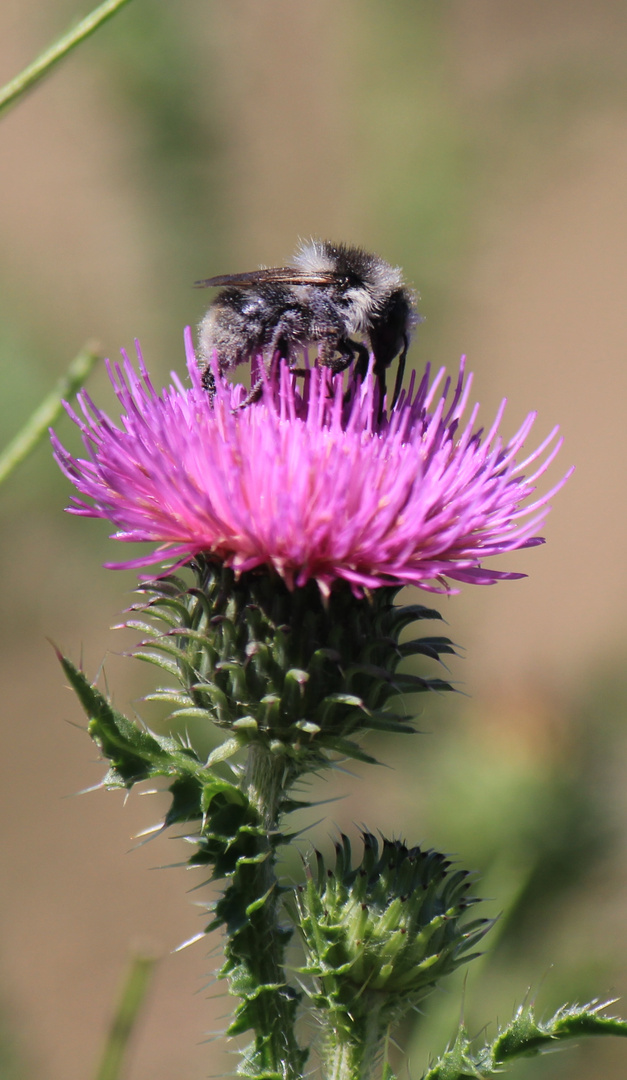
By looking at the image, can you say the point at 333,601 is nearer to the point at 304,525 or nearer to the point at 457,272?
the point at 304,525

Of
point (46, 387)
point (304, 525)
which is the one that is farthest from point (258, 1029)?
point (46, 387)

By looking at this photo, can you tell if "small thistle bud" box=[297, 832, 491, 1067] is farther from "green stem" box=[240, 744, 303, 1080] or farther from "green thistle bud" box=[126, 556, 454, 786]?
"green thistle bud" box=[126, 556, 454, 786]

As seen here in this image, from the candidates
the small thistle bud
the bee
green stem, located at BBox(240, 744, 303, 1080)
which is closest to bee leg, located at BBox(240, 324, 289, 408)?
the bee

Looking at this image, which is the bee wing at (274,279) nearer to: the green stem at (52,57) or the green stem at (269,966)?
the green stem at (52,57)

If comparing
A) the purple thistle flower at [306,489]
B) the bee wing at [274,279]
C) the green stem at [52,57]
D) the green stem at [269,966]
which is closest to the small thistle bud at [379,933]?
the green stem at [269,966]

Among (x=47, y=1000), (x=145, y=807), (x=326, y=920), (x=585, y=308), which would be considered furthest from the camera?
(x=585, y=308)

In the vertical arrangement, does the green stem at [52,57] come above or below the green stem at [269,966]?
above

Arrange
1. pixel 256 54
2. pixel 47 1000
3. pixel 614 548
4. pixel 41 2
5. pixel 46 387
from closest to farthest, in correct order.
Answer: pixel 46 387 < pixel 41 2 < pixel 256 54 < pixel 47 1000 < pixel 614 548
